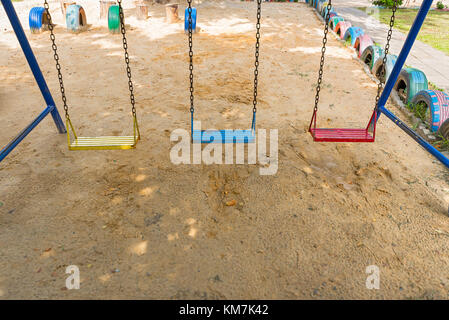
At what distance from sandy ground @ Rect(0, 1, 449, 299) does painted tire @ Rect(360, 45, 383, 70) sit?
1394 millimetres

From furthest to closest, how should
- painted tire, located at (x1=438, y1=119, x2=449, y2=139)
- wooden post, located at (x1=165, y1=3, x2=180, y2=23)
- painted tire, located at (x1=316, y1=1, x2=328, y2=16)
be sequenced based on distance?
painted tire, located at (x1=316, y1=1, x2=328, y2=16), wooden post, located at (x1=165, y1=3, x2=180, y2=23), painted tire, located at (x1=438, y1=119, x2=449, y2=139)

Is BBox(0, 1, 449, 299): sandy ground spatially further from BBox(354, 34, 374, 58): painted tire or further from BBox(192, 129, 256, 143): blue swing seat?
BBox(354, 34, 374, 58): painted tire

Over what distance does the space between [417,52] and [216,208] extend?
8.38 metres

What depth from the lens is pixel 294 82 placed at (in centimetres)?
641

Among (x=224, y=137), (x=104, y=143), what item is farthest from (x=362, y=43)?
(x=104, y=143)

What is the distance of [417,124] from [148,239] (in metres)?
4.49

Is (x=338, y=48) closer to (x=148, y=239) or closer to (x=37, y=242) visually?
(x=148, y=239)

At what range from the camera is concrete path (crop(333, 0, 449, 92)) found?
703 cm

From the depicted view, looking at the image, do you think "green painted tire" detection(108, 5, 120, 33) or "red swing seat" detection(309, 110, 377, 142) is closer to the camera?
"red swing seat" detection(309, 110, 377, 142)

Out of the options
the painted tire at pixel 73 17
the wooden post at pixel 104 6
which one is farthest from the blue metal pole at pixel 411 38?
the wooden post at pixel 104 6

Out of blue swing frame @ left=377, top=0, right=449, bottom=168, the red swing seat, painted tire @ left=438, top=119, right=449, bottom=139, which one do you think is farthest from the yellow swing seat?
painted tire @ left=438, top=119, right=449, bottom=139

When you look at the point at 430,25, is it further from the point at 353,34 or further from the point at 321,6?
the point at 353,34

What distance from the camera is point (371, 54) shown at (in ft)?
23.4
